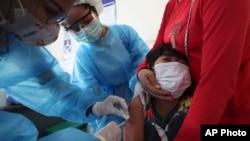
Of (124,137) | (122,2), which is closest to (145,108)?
(124,137)

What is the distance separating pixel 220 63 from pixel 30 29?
73cm

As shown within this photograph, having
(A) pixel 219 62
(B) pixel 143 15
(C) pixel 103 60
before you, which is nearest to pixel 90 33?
(C) pixel 103 60

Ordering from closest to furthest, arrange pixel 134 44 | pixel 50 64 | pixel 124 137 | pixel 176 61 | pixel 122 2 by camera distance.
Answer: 1. pixel 176 61
2. pixel 124 137
3. pixel 50 64
4. pixel 134 44
5. pixel 122 2

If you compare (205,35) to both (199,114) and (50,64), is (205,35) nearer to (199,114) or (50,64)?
(199,114)

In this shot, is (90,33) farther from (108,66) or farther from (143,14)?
(143,14)

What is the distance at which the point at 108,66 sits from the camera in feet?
5.62

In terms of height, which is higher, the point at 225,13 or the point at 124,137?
the point at 225,13

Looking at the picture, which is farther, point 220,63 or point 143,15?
point 143,15

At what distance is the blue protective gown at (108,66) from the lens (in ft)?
5.63

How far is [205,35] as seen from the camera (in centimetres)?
76

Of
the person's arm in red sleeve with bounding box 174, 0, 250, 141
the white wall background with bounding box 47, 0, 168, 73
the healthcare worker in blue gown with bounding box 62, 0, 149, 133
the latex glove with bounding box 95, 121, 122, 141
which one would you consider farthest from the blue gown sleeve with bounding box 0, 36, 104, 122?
the white wall background with bounding box 47, 0, 168, 73

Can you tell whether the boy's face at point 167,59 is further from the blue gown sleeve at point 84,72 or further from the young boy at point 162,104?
the blue gown sleeve at point 84,72

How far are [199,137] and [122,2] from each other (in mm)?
1960

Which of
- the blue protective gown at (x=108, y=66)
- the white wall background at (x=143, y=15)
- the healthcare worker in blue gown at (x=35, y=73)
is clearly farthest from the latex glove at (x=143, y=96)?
the white wall background at (x=143, y=15)
